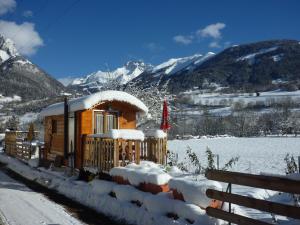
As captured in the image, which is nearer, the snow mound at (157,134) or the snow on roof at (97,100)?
the snow mound at (157,134)

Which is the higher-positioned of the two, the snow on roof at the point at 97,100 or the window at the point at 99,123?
the snow on roof at the point at 97,100

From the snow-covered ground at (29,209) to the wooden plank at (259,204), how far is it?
327 cm

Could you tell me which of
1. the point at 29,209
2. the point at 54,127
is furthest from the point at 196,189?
the point at 54,127

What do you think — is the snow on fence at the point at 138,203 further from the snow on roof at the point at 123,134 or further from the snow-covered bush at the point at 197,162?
the snow-covered bush at the point at 197,162

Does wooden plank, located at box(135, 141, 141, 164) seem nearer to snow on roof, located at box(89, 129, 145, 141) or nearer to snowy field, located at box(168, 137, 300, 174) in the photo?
snow on roof, located at box(89, 129, 145, 141)

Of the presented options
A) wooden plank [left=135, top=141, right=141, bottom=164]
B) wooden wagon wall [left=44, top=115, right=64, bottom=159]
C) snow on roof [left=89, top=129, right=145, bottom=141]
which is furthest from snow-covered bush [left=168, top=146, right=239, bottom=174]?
wooden wagon wall [left=44, top=115, right=64, bottom=159]

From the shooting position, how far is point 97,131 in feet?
54.1

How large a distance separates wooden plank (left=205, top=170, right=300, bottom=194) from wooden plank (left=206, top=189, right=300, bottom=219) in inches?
8.9

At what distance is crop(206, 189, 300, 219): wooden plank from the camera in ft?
20.3

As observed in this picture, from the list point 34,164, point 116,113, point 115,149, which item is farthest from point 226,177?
point 34,164

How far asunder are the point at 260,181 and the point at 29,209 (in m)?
6.15

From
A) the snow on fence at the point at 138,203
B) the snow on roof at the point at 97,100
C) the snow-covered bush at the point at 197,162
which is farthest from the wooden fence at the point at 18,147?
the snow on fence at the point at 138,203

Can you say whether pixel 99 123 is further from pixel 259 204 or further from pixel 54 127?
pixel 259 204

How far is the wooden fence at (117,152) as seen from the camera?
13.1 meters
